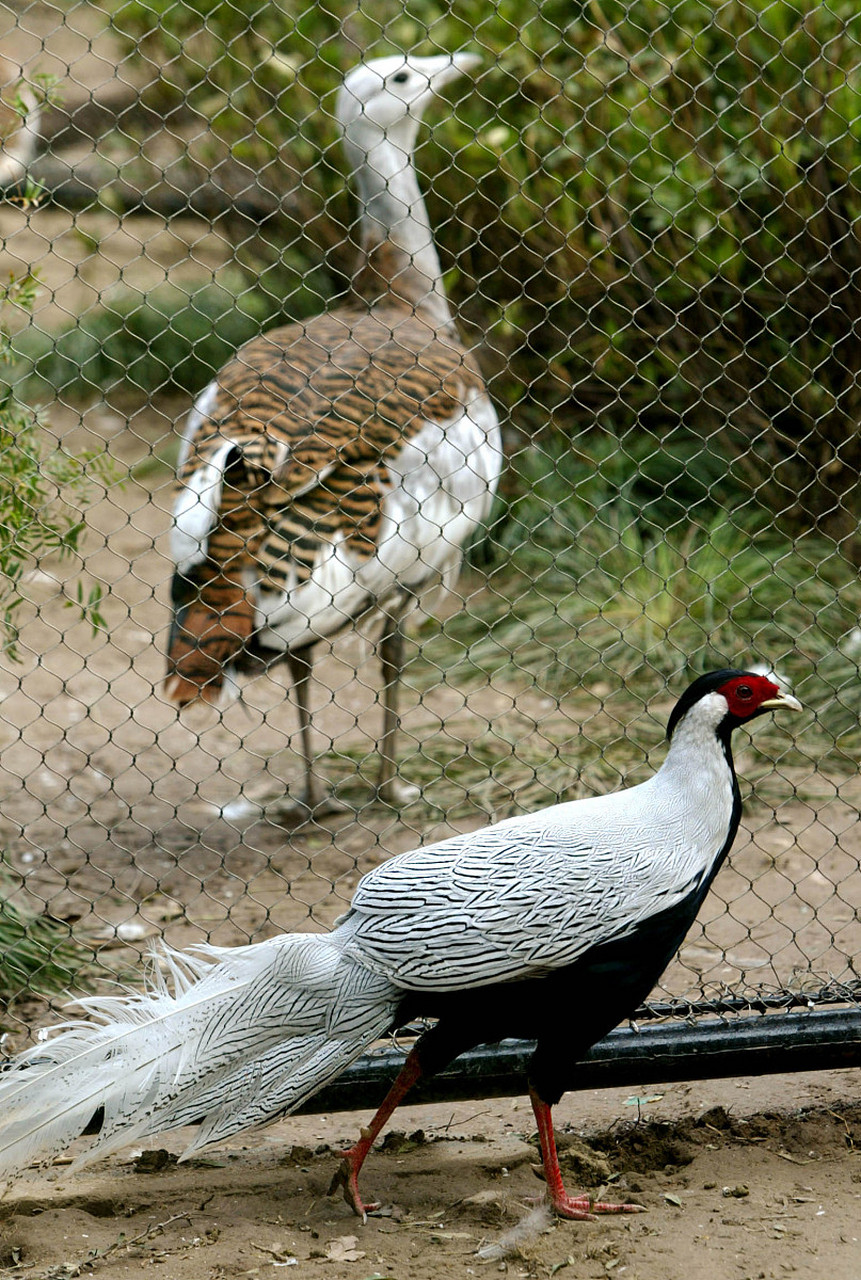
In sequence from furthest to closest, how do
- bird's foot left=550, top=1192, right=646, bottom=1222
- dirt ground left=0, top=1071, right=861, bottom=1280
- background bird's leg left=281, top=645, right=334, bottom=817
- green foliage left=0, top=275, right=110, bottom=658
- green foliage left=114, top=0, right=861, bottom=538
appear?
1. green foliage left=114, top=0, right=861, bottom=538
2. background bird's leg left=281, top=645, right=334, bottom=817
3. green foliage left=0, top=275, right=110, bottom=658
4. bird's foot left=550, top=1192, right=646, bottom=1222
5. dirt ground left=0, top=1071, right=861, bottom=1280

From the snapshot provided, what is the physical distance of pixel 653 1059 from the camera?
9.89 ft

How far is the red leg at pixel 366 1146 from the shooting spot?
2.70m

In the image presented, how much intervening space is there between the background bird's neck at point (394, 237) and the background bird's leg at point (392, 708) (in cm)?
102

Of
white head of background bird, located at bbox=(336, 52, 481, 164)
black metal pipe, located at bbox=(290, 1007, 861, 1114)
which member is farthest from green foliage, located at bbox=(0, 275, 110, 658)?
white head of background bird, located at bbox=(336, 52, 481, 164)

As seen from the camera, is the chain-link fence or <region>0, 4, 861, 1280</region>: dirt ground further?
the chain-link fence

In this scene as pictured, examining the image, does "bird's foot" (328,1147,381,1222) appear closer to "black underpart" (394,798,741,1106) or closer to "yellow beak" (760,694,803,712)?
"black underpart" (394,798,741,1106)

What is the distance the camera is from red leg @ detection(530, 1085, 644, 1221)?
267cm

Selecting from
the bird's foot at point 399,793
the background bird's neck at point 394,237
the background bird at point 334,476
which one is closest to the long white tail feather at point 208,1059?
the background bird at point 334,476

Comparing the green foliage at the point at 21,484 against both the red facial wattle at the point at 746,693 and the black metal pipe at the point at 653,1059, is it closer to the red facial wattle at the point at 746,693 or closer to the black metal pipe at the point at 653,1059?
the black metal pipe at the point at 653,1059

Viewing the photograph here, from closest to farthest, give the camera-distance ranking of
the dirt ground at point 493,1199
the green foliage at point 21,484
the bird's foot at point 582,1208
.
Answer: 1. the dirt ground at point 493,1199
2. the bird's foot at point 582,1208
3. the green foliage at point 21,484

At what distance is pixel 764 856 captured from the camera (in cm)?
438

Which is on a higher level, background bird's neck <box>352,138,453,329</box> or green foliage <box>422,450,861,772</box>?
background bird's neck <box>352,138,453,329</box>

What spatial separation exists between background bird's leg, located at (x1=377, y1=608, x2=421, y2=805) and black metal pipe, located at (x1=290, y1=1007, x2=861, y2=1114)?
1.73m

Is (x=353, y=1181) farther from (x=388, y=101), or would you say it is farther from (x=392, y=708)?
(x=388, y=101)
